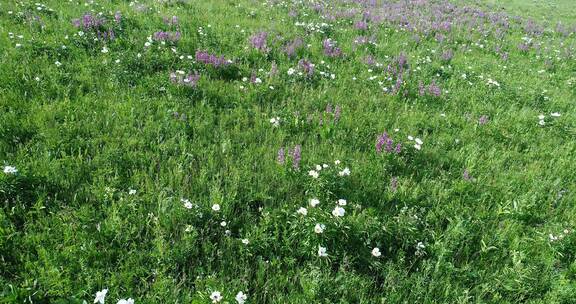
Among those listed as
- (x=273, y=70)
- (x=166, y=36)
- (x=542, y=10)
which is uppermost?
(x=166, y=36)

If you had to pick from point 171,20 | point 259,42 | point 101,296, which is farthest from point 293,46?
point 101,296

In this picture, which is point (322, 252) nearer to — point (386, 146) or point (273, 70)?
point (386, 146)

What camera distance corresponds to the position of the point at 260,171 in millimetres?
5227

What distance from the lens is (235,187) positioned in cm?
470

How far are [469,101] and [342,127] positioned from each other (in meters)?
3.54

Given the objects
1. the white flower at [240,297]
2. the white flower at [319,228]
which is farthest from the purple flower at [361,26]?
the white flower at [240,297]

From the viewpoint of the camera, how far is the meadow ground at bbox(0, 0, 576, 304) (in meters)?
3.76

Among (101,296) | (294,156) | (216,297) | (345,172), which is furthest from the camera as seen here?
(294,156)

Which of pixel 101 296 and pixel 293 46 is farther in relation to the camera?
pixel 293 46

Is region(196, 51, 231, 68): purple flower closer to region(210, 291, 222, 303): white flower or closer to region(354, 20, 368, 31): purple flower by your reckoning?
region(210, 291, 222, 303): white flower

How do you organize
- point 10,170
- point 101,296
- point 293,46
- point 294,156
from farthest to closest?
point 293,46 < point 294,156 < point 10,170 < point 101,296

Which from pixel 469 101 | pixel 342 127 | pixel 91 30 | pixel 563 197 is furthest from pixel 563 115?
pixel 91 30

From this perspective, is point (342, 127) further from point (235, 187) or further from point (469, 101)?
point (469, 101)

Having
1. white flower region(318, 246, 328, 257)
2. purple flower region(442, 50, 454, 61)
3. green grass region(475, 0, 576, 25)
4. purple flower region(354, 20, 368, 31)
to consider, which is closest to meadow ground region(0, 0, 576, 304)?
white flower region(318, 246, 328, 257)
